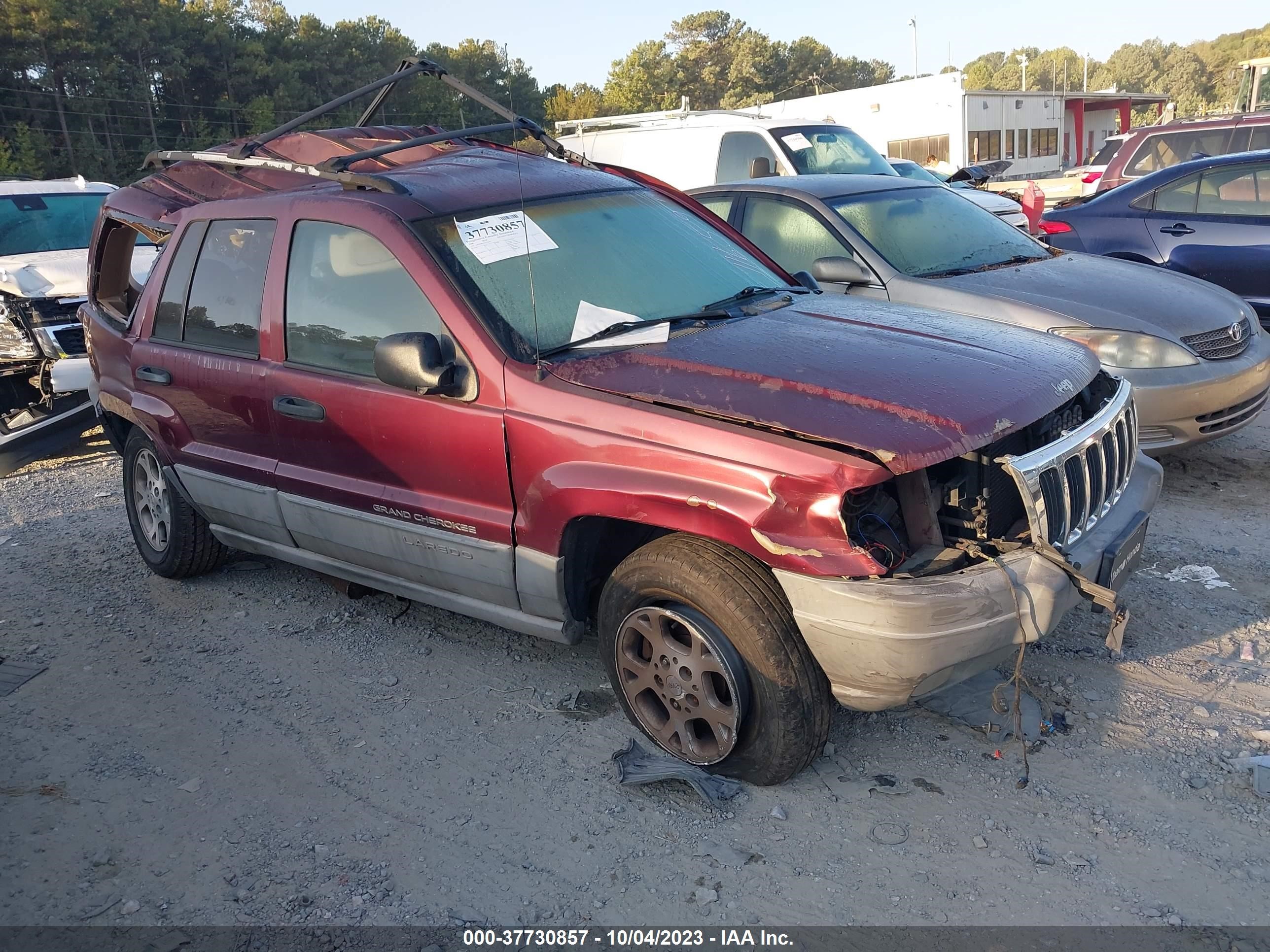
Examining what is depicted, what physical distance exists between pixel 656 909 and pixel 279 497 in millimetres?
2419

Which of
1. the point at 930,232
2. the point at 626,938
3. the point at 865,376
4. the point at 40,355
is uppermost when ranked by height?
the point at 930,232

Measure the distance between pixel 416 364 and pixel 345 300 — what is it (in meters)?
0.71

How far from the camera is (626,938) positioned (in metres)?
2.72

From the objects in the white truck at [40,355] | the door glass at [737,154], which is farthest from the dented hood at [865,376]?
the door glass at [737,154]

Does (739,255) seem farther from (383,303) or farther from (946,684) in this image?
(946,684)

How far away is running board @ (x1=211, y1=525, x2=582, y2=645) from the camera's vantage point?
369 centimetres

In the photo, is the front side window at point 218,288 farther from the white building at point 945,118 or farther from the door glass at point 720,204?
the white building at point 945,118

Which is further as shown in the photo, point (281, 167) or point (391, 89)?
point (391, 89)

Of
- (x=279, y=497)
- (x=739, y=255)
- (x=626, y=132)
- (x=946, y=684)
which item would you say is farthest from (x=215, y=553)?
(x=626, y=132)

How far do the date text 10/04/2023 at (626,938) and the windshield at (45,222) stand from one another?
791 centimetres

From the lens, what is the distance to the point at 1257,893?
2676 millimetres

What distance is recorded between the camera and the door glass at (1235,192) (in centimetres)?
784

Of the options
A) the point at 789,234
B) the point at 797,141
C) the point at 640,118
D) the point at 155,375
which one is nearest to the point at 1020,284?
the point at 789,234

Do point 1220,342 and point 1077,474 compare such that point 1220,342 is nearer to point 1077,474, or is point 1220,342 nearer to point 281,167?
point 1077,474
